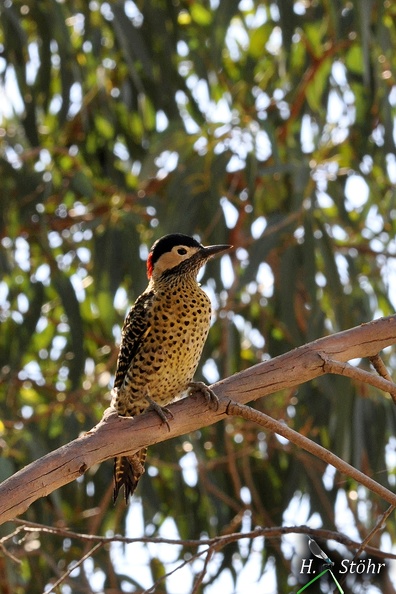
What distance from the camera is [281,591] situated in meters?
4.34

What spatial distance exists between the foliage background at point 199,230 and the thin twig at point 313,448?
152 cm

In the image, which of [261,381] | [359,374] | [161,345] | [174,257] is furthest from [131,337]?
[359,374]

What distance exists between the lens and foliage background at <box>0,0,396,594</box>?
4.21m

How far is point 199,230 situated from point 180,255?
85cm

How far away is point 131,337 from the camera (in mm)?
3393

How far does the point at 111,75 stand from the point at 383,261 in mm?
1536

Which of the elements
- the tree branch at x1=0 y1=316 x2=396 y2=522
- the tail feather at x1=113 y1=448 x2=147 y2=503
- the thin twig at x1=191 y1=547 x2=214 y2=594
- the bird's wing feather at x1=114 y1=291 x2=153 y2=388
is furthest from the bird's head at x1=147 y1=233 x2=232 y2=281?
the thin twig at x1=191 y1=547 x2=214 y2=594

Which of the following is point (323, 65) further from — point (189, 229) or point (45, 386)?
point (45, 386)

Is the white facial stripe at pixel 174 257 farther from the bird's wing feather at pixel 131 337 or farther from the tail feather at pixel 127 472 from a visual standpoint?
the tail feather at pixel 127 472

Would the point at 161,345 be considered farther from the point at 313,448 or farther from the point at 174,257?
the point at 313,448

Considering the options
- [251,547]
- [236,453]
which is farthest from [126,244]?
[251,547]

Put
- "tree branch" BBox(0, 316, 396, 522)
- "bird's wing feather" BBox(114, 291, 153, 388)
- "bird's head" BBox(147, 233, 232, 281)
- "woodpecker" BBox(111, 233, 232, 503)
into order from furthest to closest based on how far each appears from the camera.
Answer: "bird's head" BBox(147, 233, 232, 281) < "bird's wing feather" BBox(114, 291, 153, 388) < "woodpecker" BBox(111, 233, 232, 503) < "tree branch" BBox(0, 316, 396, 522)

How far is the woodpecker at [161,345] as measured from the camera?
10.7ft

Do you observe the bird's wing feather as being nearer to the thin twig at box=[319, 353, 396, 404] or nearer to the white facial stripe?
the white facial stripe
